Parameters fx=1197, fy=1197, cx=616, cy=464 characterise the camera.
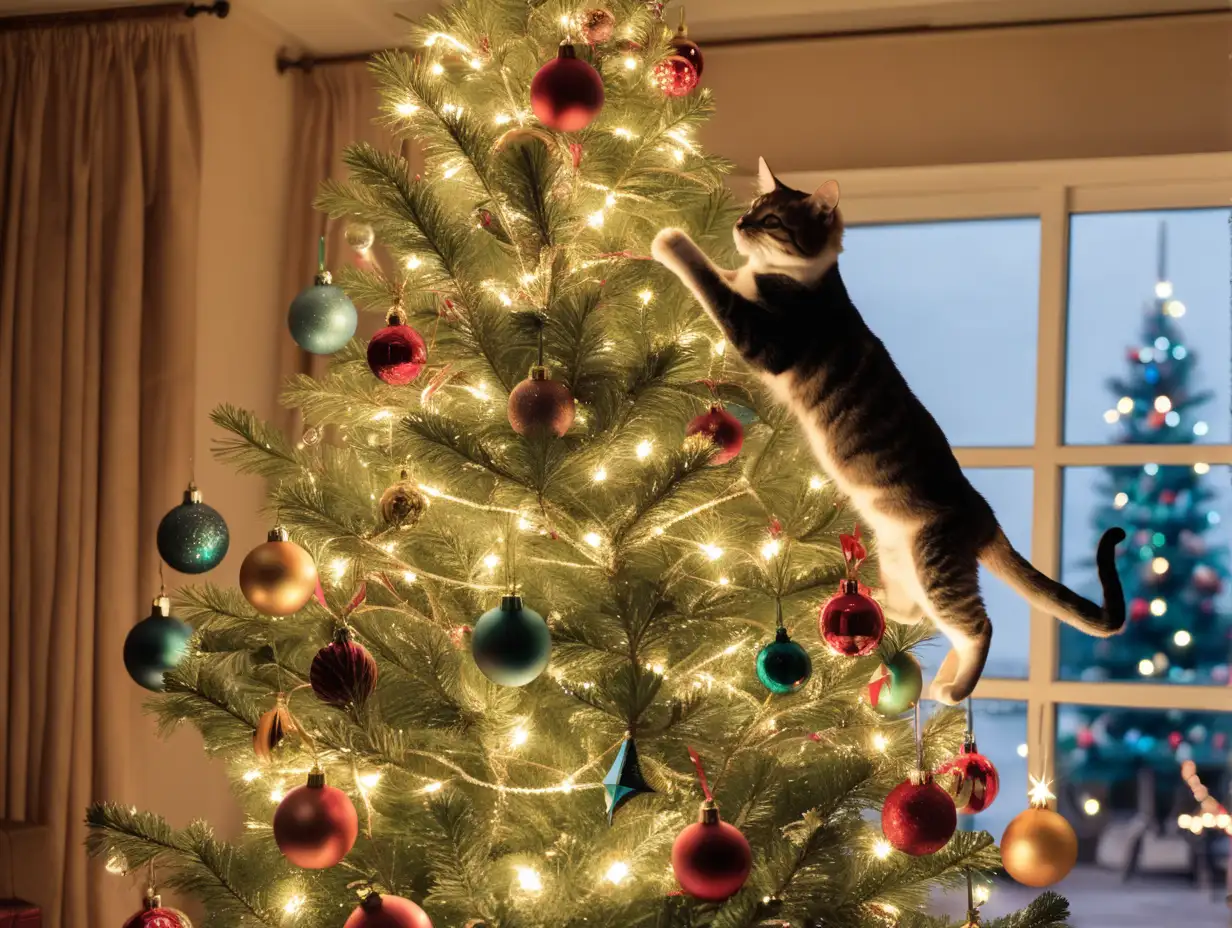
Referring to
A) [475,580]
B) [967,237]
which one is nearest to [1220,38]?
[967,237]

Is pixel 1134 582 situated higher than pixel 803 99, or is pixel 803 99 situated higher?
pixel 803 99

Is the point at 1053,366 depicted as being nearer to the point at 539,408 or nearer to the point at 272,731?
the point at 539,408

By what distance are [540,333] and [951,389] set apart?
5.96ft

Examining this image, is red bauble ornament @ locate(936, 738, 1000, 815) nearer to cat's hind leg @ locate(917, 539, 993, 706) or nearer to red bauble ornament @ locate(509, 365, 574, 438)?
cat's hind leg @ locate(917, 539, 993, 706)

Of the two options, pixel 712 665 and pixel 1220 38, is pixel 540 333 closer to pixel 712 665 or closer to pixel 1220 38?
pixel 712 665

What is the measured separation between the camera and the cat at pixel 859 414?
3.81ft

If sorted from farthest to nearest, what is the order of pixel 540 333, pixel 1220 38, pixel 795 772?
pixel 1220 38 < pixel 795 772 < pixel 540 333

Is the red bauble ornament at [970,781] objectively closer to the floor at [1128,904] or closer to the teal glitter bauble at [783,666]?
the teal glitter bauble at [783,666]

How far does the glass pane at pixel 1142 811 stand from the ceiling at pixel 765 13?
1.51 metres

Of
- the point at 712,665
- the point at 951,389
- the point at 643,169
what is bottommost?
the point at 712,665

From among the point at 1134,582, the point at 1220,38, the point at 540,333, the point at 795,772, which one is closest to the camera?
the point at 540,333

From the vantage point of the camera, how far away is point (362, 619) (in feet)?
4.32

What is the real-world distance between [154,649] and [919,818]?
2.81 ft

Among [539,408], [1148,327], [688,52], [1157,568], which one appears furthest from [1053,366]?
[539,408]
